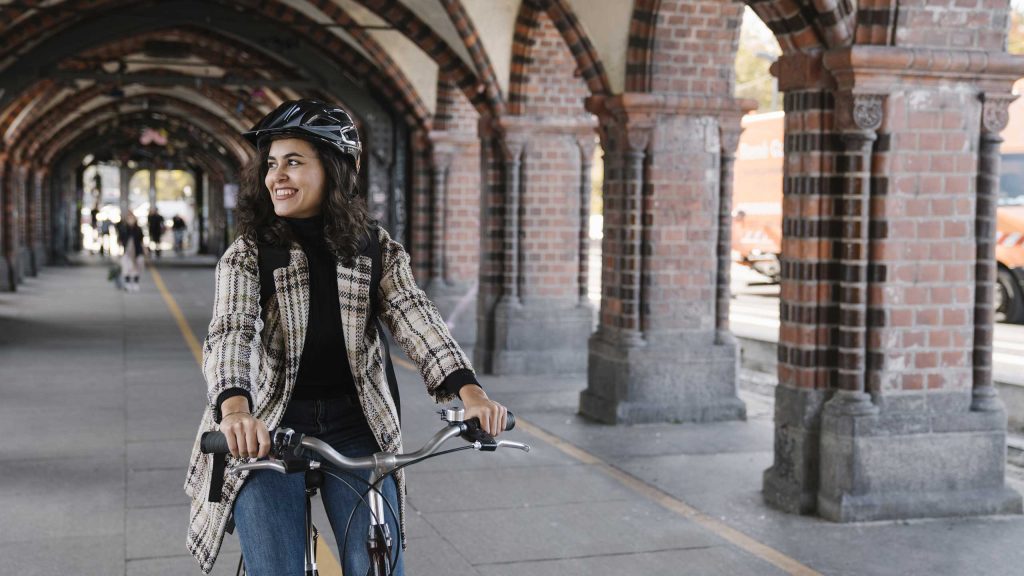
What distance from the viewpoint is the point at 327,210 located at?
9.86 ft

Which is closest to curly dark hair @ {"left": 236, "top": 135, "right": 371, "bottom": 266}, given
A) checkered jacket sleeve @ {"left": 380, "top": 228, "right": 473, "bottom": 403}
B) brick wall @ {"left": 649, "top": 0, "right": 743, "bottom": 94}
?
checkered jacket sleeve @ {"left": 380, "top": 228, "right": 473, "bottom": 403}

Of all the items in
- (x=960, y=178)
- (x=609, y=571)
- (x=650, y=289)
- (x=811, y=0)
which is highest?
(x=811, y=0)

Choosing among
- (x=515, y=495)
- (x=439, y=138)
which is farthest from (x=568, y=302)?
(x=515, y=495)

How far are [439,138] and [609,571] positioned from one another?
427 inches

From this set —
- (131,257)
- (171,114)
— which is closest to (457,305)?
(131,257)

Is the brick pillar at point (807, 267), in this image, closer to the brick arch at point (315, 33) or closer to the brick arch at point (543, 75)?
the brick arch at point (543, 75)

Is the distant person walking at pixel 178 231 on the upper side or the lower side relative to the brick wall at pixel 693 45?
lower

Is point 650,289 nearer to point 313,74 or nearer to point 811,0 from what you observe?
point 811,0

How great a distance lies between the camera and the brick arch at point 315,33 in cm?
1602

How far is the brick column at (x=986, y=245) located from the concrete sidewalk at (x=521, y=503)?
704 millimetres

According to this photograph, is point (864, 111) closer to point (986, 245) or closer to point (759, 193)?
point (986, 245)

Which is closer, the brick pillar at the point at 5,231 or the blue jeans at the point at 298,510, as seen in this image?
the blue jeans at the point at 298,510

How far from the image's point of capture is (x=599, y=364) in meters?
9.59

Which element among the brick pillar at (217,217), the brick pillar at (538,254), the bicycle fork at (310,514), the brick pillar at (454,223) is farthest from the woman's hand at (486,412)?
the brick pillar at (217,217)
